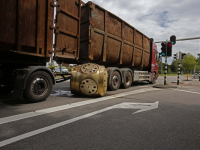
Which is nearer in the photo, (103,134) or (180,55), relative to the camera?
(103,134)

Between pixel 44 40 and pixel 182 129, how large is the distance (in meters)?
4.18

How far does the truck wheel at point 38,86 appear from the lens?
4.24 meters

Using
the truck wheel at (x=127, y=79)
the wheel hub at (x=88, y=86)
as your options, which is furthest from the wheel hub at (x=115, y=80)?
the wheel hub at (x=88, y=86)

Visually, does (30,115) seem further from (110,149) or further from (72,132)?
(110,149)

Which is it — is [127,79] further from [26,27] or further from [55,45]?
[26,27]

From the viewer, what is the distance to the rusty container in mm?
6289

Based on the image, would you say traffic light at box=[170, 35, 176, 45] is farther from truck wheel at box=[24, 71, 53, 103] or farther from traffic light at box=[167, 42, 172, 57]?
truck wheel at box=[24, 71, 53, 103]

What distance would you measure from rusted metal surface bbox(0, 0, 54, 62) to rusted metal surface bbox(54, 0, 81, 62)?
0.36 metres

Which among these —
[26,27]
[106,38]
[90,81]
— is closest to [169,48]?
[106,38]

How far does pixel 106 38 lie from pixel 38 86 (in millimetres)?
3984

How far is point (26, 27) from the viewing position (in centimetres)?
407

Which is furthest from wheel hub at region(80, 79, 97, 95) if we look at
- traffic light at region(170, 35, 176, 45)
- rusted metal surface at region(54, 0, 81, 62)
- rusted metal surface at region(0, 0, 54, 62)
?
traffic light at region(170, 35, 176, 45)

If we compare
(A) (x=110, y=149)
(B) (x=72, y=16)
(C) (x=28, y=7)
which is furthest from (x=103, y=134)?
(B) (x=72, y=16)

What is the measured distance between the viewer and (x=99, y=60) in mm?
7270
